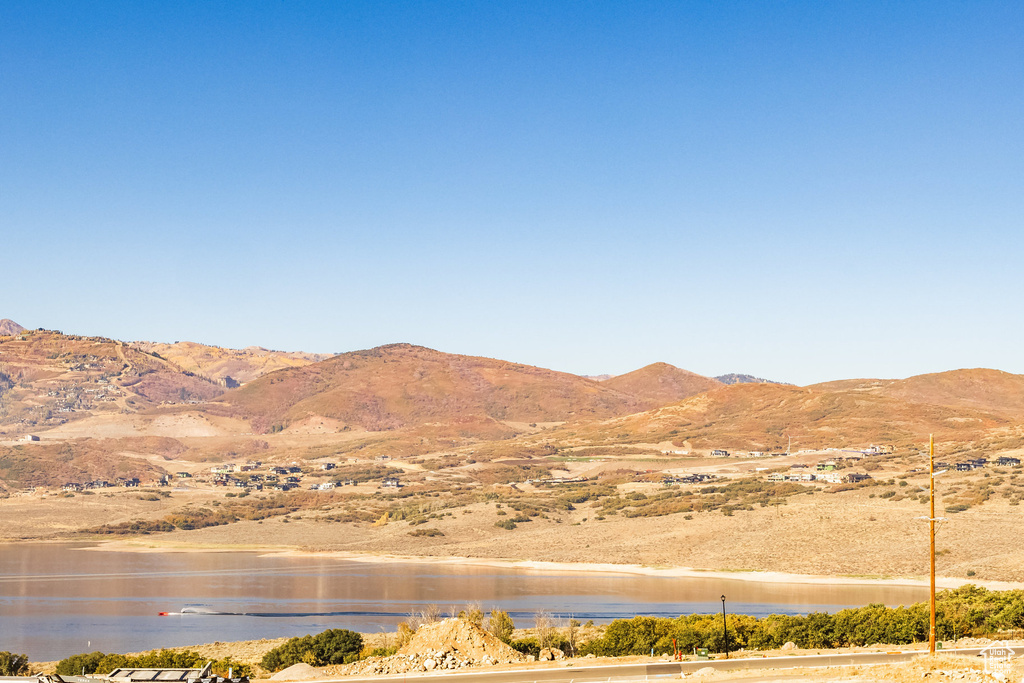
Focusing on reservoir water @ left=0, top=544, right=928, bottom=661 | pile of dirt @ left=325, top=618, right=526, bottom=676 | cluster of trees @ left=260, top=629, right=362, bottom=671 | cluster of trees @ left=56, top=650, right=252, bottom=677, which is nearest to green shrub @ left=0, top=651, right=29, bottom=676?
cluster of trees @ left=56, top=650, right=252, bottom=677

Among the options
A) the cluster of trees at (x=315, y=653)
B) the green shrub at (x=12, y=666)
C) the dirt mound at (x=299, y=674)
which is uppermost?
the dirt mound at (x=299, y=674)

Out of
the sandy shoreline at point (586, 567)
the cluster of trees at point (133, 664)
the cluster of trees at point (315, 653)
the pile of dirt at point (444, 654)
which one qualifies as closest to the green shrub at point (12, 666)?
the cluster of trees at point (133, 664)

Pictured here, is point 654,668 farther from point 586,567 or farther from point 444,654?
point 586,567

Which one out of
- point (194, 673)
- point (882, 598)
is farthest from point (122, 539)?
point (194, 673)

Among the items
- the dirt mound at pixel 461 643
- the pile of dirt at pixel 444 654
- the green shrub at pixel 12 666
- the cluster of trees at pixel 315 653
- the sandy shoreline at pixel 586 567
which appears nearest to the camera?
the pile of dirt at pixel 444 654

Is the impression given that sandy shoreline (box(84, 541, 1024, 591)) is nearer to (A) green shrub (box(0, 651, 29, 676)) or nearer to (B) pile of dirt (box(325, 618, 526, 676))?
(B) pile of dirt (box(325, 618, 526, 676))

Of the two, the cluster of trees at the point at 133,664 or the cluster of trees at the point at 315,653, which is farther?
the cluster of trees at the point at 315,653

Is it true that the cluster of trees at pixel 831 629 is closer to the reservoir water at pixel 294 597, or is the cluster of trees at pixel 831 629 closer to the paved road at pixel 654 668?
the paved road at pixel 654 668

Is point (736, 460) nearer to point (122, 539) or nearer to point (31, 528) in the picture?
point (122, 539)
